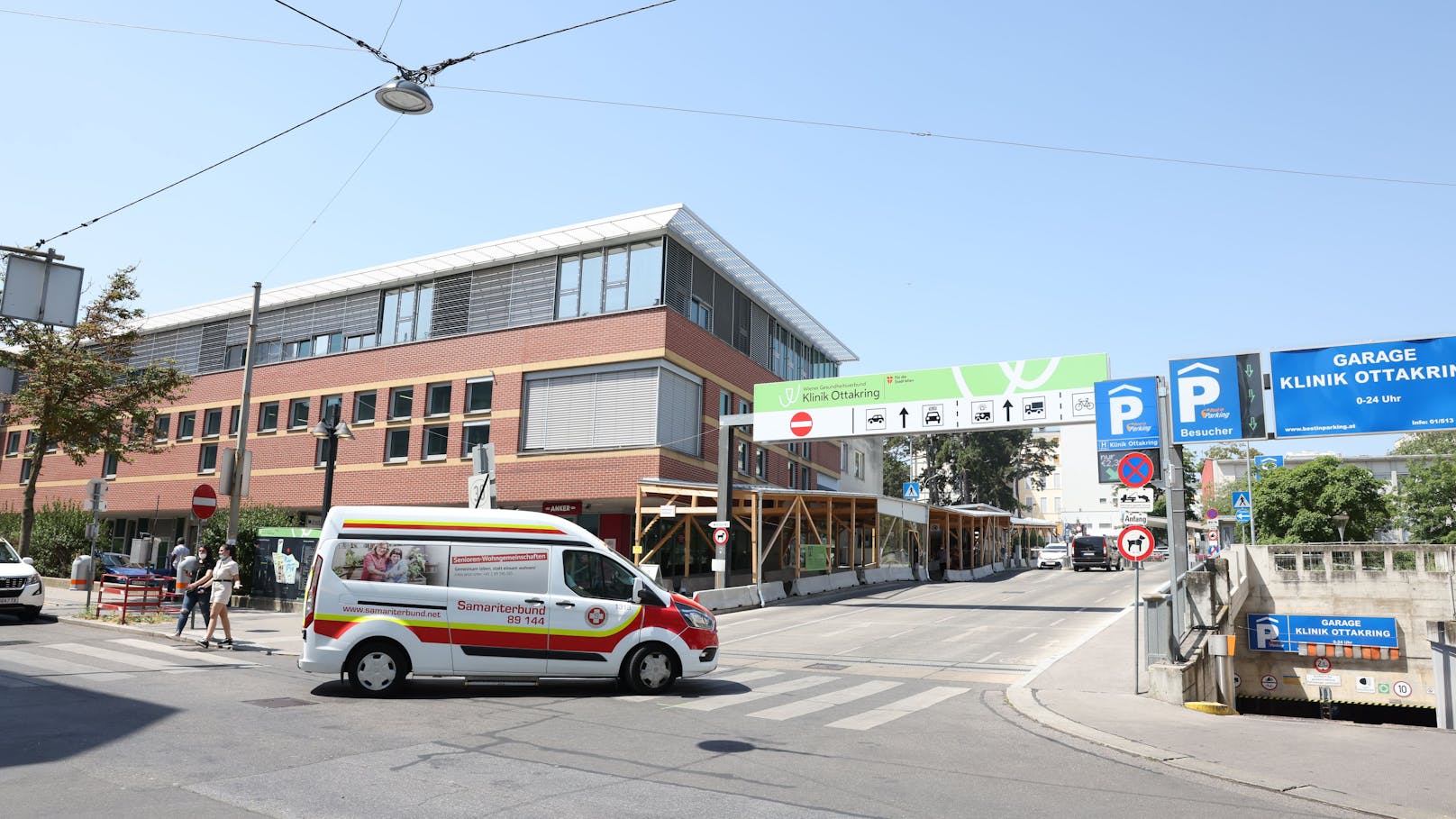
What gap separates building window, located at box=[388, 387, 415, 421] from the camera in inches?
1415

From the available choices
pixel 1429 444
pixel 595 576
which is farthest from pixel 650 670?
pixel 1429 444

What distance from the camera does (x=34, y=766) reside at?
682 cm

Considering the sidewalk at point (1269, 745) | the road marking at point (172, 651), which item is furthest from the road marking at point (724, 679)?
the road marking at point (172, 651)

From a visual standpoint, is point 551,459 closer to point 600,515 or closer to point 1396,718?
point 600,515

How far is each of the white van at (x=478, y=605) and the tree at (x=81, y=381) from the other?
19757 millimetres

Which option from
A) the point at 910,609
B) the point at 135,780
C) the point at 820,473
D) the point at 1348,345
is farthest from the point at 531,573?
the point at 820,473

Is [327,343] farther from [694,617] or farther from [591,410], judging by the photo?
[694,617]

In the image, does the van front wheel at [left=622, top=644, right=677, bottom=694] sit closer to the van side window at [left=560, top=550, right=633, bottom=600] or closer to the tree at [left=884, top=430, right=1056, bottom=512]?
the van side window at [left=560, top=550, right=633, bottom=600]

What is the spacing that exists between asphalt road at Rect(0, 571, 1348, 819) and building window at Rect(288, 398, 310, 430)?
25.7 metres

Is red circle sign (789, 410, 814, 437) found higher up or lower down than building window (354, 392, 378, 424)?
lower down

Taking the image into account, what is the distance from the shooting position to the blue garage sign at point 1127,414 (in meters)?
19.0

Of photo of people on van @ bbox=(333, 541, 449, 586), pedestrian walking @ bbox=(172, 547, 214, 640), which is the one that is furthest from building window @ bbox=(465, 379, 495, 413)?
photo of people on van @ bbox=(333, 541, 449, 586)

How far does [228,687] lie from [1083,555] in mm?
48627

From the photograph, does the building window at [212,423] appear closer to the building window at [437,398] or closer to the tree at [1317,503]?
the building window at [437,398]
